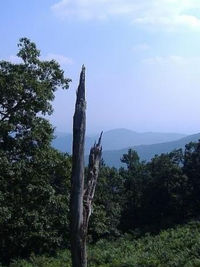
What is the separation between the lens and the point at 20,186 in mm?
14766

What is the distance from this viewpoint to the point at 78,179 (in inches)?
176

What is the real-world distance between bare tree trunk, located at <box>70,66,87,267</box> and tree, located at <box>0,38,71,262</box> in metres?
9.70

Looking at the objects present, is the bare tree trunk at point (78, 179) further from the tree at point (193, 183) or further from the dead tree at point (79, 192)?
the tree at point (193, 183)

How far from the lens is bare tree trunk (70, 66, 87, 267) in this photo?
4.47 meters

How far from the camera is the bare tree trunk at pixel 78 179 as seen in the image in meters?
4.47

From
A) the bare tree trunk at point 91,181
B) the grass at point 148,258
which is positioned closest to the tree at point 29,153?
the grass at point 148,258

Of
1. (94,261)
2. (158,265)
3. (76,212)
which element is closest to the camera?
(76,212)

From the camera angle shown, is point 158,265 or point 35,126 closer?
point 35,126

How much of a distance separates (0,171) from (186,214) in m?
41.3

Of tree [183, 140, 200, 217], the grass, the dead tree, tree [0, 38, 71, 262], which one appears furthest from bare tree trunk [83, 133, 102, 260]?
tree [183, 140, 200, 217]

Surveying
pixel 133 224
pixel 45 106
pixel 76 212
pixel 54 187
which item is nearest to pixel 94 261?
pixel 54 187

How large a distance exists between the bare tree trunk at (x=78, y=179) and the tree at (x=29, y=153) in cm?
970

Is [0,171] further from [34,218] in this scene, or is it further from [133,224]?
[133,224]

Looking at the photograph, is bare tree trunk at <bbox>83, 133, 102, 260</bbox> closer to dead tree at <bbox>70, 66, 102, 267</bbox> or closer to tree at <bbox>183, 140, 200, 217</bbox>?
dead tree at <bbox>70, 66, 102, 267</bbox>
